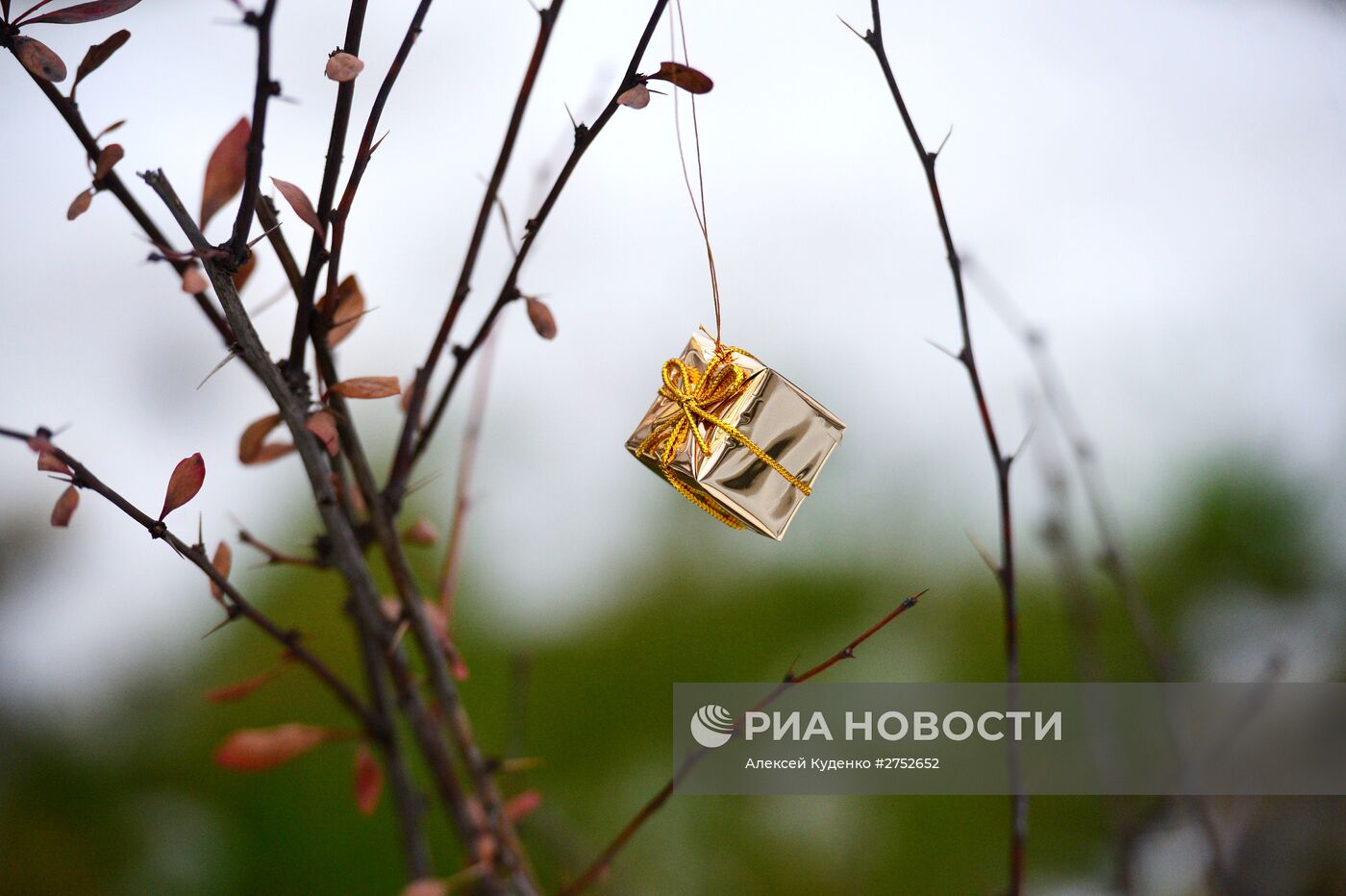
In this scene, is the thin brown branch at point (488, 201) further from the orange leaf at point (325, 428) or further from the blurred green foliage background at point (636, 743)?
the blurred green foliage background at point (636, 743)

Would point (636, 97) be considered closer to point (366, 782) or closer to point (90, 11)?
point (90, 11)

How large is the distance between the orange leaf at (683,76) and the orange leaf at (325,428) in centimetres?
19

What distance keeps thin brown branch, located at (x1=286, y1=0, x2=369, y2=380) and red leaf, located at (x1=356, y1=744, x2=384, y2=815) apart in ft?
0.75

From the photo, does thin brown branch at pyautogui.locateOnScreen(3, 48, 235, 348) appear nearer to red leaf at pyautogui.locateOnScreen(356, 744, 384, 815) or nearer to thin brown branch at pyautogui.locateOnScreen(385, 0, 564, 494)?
thin brown branch at pyautogui.locateOnScreen(385, 0, 564, 494)

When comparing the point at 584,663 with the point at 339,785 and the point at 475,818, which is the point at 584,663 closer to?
the point at 339,785

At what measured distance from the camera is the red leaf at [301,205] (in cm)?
34

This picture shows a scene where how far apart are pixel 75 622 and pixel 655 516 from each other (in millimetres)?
519

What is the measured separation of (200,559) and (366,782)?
18 centimetres

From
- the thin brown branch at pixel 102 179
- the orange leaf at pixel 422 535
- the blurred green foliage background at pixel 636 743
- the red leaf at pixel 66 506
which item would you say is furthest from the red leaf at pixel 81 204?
the blurred green foliage background at pixel 636 743

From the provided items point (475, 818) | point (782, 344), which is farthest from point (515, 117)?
point (782, 344)

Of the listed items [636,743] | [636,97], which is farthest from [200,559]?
[636,743]

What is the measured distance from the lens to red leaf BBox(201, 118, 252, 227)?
1.31ft

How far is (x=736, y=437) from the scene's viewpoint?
40 centimetres

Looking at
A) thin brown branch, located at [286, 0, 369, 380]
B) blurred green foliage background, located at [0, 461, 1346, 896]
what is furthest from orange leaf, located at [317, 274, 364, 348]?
blurred green foliage background, located at [0, 461, 1346, 896]
